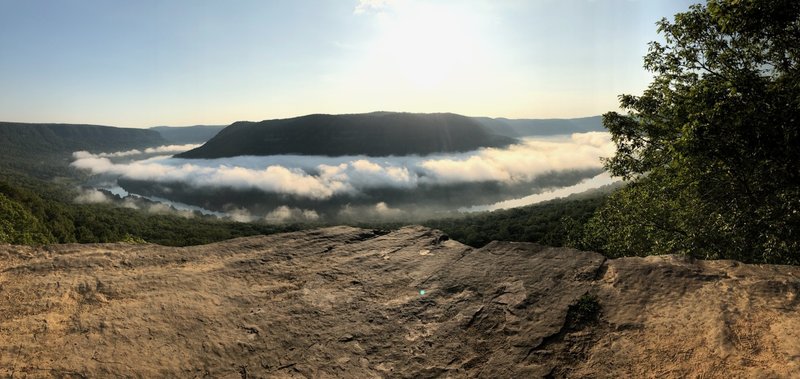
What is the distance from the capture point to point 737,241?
16.2m

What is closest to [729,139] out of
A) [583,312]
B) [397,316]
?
[583,312]

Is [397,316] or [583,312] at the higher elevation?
[583,312]

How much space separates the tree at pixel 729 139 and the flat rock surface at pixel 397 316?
8.09m

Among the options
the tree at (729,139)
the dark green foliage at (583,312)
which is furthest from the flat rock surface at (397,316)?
the tree at (729,139)

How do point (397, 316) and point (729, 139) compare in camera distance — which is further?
point (729, 139)

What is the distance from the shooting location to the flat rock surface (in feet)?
21.0

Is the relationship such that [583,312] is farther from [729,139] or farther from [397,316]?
[729,139]

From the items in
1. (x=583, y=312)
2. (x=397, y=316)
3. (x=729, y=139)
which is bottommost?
(x=397, y=316)

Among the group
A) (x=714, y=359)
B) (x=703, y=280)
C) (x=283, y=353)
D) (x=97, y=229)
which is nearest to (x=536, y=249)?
(x=703, y=280)

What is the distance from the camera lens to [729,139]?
13867 mm

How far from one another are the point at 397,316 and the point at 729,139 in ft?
43.2

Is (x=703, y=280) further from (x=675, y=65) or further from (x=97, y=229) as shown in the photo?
(x=97, y=229)

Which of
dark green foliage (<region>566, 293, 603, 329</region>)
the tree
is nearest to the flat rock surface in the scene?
dark green foliage (<region>566, 293, 603, 329</region>)

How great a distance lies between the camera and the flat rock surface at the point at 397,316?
6.40 m
